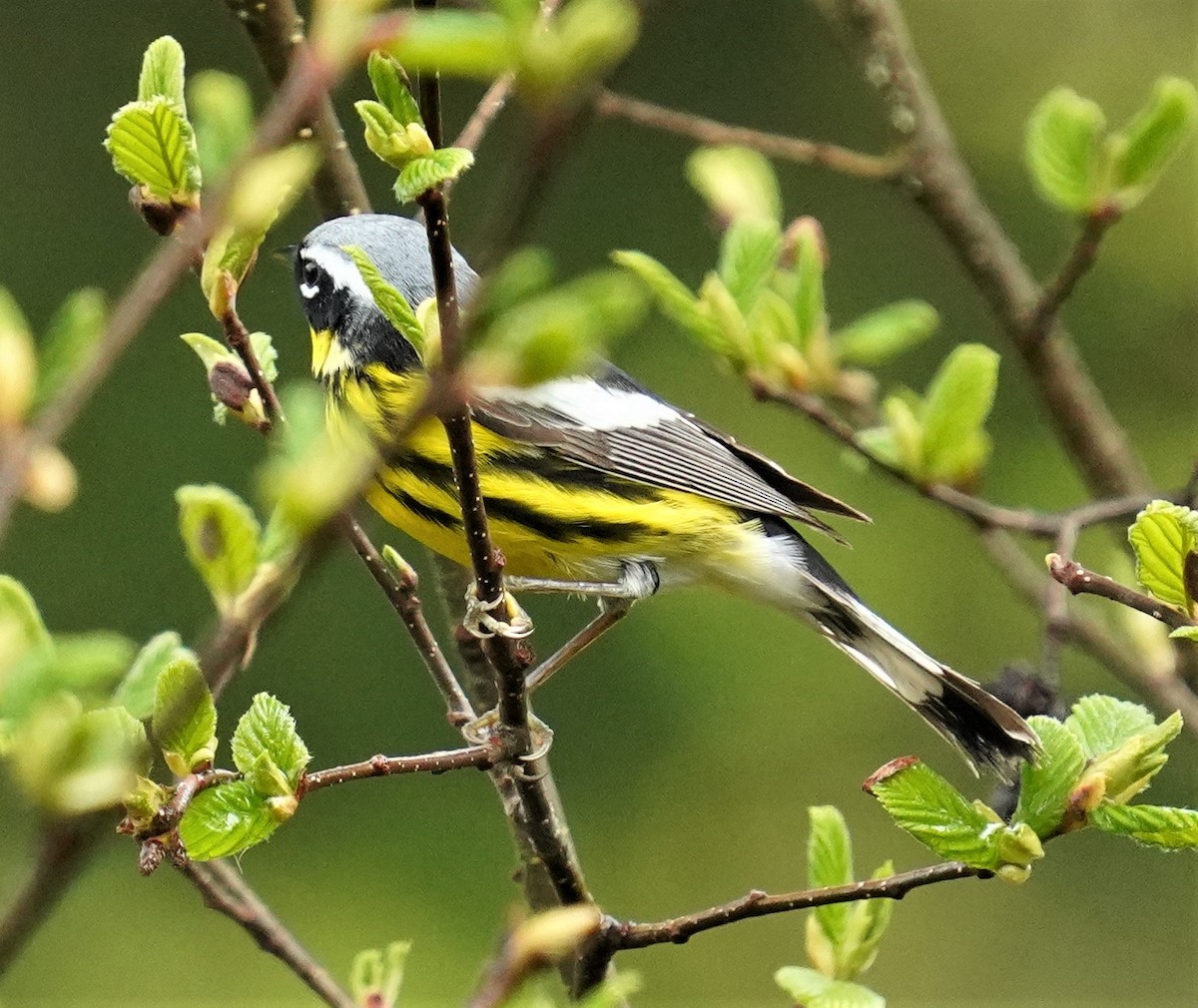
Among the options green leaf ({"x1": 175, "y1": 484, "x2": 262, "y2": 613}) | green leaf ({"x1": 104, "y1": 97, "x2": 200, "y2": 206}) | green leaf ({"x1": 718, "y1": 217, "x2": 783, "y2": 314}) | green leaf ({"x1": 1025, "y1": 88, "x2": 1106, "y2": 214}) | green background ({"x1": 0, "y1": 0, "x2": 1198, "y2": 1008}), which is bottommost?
green background ({"x1": 0, "y1": 0, "x2": 1198, "y2": 1008})

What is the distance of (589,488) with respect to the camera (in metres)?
1.88

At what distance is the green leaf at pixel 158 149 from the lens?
2.85 feet

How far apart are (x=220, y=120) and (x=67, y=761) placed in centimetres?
46

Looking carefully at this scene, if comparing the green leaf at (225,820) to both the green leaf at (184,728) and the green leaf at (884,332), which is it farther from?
the green leaf at (884,332)

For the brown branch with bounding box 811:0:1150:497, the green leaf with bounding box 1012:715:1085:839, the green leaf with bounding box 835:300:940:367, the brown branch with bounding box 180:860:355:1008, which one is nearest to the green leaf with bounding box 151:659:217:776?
the brown branch with bounding box 180:860:355:1008

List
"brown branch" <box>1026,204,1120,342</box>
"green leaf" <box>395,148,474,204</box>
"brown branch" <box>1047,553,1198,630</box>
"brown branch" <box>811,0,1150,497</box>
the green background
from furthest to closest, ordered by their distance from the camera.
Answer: the green background → "brown branch" <box>811,0,1150,497</box> → "brown branch" <box>1026,204,1120,342</box> → "brown branch" <box>1047,553,1198,630</box> → "green leaf" <box>395,148,474,204</box>

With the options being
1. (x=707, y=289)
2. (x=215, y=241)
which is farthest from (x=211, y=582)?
(x=707, y=289)

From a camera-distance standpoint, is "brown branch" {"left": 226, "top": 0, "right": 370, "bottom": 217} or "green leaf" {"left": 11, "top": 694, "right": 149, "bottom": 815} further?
"brown branch" {"left": 226, "top": 0, "right": 370, "bottom": 217}

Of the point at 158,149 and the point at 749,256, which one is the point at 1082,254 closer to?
the point at 749,256

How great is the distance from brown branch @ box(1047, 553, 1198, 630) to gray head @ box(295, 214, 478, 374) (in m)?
1.02

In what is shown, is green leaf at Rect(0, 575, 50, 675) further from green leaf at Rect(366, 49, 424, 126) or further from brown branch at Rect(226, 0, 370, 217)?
brown branch at Rect(226, 0, 370, 217)

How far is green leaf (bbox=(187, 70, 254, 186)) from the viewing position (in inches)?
34.1

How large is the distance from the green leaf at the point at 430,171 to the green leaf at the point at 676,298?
714 millimetres

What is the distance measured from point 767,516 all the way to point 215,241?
121cm
